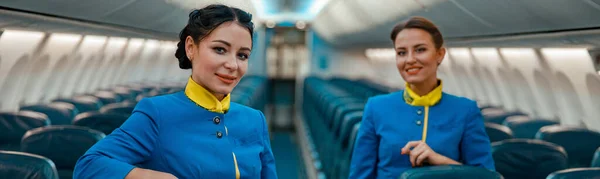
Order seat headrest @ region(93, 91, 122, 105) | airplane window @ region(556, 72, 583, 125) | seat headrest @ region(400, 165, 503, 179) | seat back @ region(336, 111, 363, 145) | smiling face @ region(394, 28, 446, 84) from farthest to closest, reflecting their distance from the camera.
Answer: seat headrest @ region(93, 91, 122, 105)
airplane window @ region(556, 72, 583, 125)
seat back @ region(336, 111, 363, 145)
smiling face @ region(394, 28, 446, 84)
seat headrest @ region(400, 165, 503, 179)

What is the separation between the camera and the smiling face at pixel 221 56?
1.85 m

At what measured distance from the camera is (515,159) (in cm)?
443

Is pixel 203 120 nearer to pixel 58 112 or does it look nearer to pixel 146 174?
pixel 146 174

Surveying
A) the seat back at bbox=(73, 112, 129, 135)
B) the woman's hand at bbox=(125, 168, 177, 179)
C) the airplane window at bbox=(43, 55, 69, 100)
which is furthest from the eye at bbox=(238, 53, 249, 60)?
the airplane window at bbox=(43, 55, 69, 100)

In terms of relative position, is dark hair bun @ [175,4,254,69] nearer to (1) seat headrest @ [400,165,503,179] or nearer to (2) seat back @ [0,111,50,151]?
(1) seat headrest @ [400,165,503,179]

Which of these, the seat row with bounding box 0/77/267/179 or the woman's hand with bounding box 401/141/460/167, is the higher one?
the woman's hand with bounding box 401/141/460/167

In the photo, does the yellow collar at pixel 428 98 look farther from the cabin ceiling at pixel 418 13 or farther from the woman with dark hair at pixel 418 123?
the cabin ceiling at pixel 418 13

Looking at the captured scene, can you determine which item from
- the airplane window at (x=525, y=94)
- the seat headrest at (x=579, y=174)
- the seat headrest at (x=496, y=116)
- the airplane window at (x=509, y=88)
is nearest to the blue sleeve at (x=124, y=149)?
the seat headrest at (x=579, y=174)

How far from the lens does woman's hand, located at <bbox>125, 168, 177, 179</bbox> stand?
169 centimetres

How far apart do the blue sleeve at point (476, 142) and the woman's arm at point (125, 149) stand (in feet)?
5.25

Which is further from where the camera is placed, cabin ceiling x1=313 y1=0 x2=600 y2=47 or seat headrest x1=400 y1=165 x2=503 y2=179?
cabin ceiling x1=313 y1=0 x2=600 y2=47

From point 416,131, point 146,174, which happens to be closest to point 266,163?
point 146,174

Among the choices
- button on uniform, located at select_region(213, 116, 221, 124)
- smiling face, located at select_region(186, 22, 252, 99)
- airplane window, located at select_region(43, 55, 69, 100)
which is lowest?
airplane window, located at select_region(43, 55, 69, 100)

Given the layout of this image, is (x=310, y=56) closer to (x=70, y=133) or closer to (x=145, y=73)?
(x=145, y=73)
